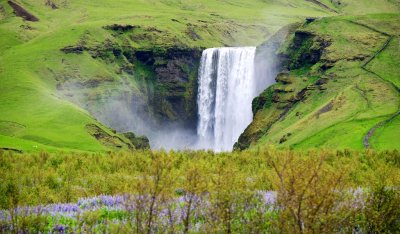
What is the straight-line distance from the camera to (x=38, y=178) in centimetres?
1859

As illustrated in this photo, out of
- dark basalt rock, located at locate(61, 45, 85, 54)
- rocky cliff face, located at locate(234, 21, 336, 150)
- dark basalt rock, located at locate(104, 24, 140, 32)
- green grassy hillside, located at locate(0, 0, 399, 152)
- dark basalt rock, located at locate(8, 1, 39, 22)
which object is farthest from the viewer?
dark basalt rock, located at locate(8, 1, 39, 22)

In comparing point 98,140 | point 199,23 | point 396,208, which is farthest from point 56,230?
point 199,23

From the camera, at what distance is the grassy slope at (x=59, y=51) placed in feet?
232

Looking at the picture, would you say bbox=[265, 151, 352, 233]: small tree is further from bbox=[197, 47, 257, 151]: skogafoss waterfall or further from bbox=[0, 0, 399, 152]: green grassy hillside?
bbox=[197, 47, 257, 151]: skogafoss waterfall

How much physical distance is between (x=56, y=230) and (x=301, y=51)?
74.8m

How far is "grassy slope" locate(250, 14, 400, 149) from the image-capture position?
176 ft

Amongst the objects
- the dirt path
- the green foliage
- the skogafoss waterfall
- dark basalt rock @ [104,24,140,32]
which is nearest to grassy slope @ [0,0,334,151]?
dark basalt rock @ [104,24,140,32]

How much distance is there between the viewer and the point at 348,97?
62.8 m

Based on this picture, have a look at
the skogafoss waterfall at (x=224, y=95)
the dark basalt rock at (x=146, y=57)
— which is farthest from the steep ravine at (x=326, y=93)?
the dark basalt rock at (x=146, y=57)

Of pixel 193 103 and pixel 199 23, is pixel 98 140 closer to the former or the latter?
pixel 193 103

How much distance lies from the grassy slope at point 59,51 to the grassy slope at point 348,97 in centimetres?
2789

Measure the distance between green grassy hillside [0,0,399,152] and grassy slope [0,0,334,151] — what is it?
16 cm

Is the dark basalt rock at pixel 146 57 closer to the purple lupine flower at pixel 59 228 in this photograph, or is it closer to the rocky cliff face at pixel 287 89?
the rocky cliff face at pixel 287 89

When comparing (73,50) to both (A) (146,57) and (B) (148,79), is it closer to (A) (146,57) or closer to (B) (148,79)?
(A) (146,57)
